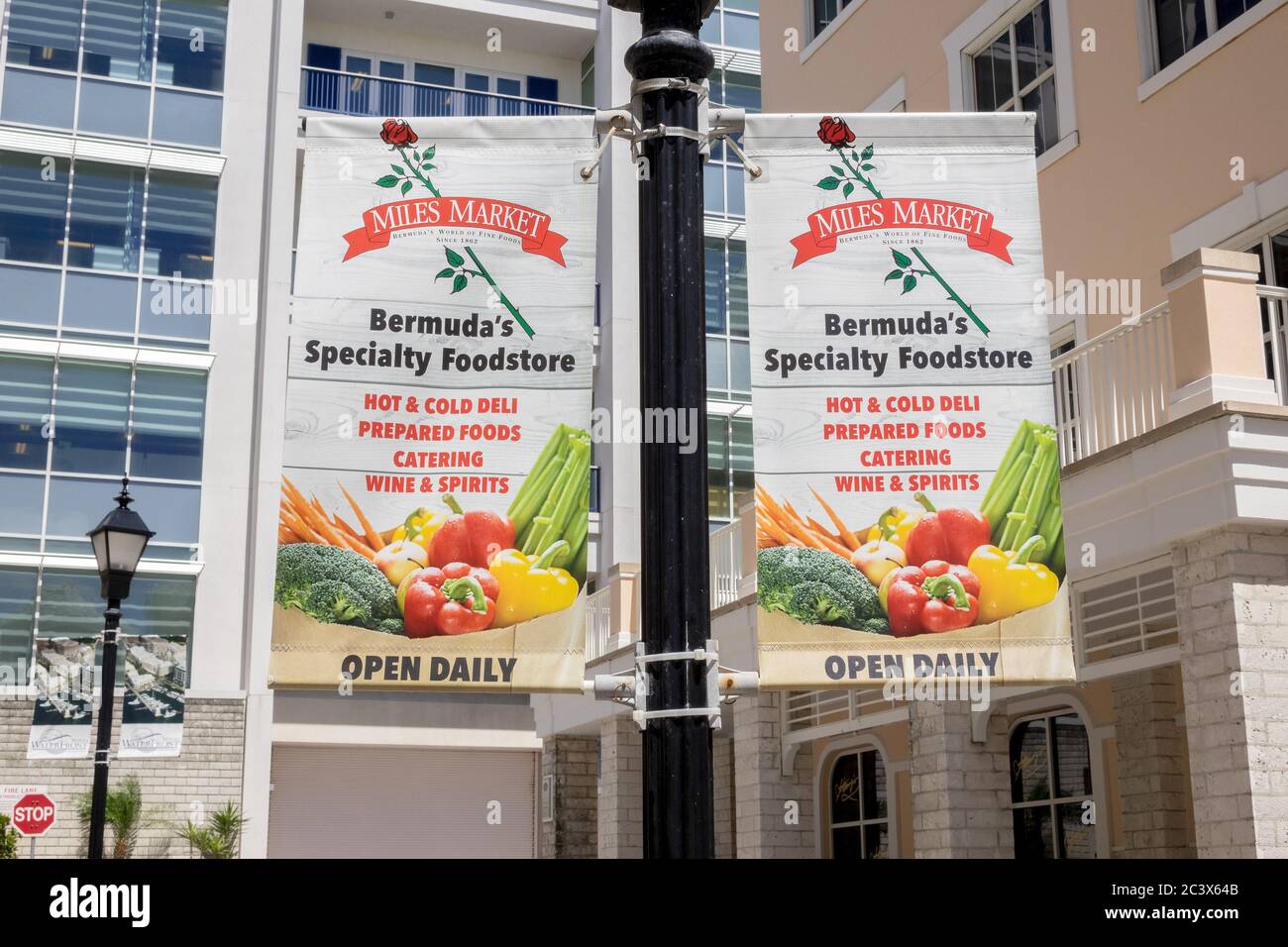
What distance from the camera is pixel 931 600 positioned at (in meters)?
5.03

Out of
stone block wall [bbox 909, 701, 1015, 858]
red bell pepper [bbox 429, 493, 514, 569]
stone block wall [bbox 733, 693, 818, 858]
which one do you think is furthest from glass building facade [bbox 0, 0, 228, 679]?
red bell pepper [bbox 429, 493, 514, 569]

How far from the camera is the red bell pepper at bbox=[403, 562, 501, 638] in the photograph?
4824mm

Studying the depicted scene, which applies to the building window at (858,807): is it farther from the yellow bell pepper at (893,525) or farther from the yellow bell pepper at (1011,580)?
the yellow bell pepper at (893,525)

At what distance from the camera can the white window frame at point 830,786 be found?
57.6 feet

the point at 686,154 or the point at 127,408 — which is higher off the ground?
the point at 127,408

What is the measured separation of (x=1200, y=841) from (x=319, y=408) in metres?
6.93

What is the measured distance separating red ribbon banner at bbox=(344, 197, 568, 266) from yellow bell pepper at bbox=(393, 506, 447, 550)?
944 mm

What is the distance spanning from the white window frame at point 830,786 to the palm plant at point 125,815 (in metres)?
13.8

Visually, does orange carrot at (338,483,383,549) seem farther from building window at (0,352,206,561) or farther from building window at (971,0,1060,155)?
building window at (0,352,206,561)

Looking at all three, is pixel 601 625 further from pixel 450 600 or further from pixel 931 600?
pixel 450 600

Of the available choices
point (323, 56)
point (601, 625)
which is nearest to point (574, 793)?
point (601, 625)

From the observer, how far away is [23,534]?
27109 mm

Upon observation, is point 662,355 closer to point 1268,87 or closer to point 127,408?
Result: point 1268,87
